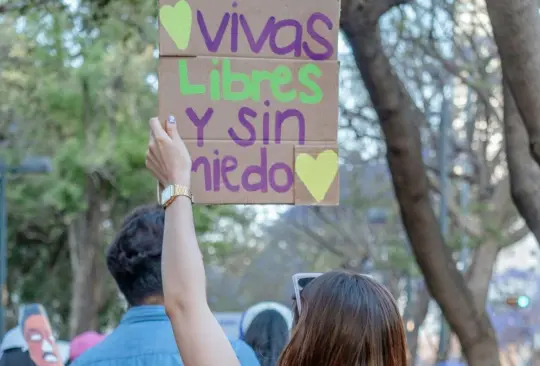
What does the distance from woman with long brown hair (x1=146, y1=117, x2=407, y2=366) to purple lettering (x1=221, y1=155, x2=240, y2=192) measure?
0.49 metres

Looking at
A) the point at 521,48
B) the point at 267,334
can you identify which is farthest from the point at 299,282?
the point at 521,48

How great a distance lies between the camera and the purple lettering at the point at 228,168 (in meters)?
2.39

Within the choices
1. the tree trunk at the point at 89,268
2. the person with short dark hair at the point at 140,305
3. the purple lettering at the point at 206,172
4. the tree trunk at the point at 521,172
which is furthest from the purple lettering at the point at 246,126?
the tree trunk at the point at 89,268

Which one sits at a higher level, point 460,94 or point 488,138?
point 460,94

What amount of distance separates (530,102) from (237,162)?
1.70 metres

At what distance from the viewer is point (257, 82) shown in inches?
96.6

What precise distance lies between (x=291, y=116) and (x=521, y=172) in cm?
266

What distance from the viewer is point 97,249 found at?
18.5m

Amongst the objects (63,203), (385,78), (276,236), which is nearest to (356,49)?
(385,78)

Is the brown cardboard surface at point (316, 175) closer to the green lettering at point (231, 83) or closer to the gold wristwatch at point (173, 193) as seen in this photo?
the green lettering at point (231, 83)

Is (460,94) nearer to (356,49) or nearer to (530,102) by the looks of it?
(356,49)

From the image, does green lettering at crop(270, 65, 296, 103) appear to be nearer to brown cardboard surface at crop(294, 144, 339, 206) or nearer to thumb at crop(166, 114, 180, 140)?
brown cardboard surface at crop(294, 144, 339, 206)

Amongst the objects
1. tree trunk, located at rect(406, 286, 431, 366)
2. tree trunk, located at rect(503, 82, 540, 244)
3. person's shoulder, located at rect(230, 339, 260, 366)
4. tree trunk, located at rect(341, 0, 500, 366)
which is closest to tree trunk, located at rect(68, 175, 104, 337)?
tree trunk, located at rect(406, 286, 431, 366)

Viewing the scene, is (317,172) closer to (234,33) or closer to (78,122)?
(234,33)
